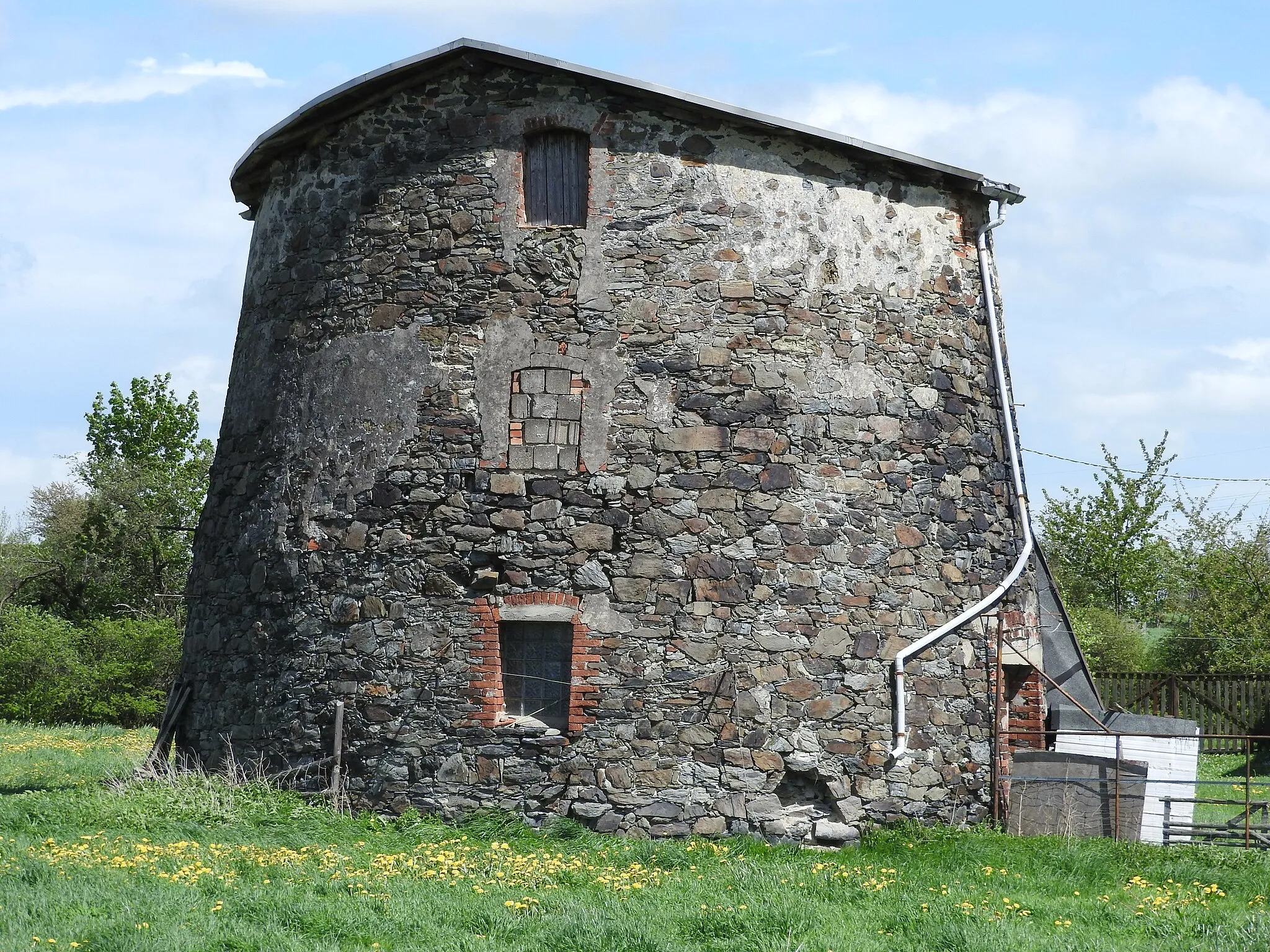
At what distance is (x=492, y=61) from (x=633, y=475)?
3.76m

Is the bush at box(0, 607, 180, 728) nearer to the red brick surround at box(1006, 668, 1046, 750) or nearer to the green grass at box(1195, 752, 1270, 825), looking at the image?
the red brick surround at box(1006, 668, 1046, 750)

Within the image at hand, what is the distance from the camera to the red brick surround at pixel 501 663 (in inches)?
399

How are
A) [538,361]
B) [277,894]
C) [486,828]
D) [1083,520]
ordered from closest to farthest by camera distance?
[277,894] → [486,828] → [538,361] → [1083,520]

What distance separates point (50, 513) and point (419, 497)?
1070 inches

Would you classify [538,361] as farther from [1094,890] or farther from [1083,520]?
[1083,520]

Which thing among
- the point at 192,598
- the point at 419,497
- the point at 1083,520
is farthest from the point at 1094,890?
the point at 1083,520

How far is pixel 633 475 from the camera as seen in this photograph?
33.9 feet

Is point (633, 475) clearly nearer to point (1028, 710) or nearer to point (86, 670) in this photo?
point (1028, 710)

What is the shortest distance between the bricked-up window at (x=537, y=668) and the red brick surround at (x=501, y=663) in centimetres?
12

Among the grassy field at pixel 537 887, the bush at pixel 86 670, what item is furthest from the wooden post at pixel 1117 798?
the bush at pixel 86 670

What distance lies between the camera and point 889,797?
10.3 metres

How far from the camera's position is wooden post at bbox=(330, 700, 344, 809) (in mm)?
10500

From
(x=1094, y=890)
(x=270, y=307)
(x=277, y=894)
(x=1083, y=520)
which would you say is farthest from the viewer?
(x=1083, y=520)

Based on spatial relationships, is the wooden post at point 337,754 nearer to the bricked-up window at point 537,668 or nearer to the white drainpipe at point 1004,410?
the bricked-up window at point 537,668
